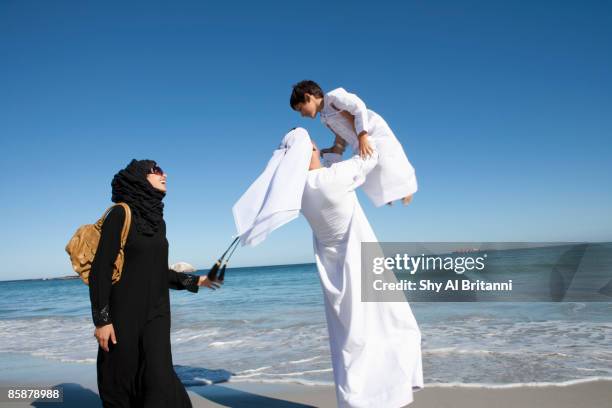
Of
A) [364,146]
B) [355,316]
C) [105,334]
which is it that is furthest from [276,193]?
[105,334]

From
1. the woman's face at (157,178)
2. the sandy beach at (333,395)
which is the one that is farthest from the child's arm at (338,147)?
the sandy beach at (333,395)

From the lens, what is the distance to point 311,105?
2889mm

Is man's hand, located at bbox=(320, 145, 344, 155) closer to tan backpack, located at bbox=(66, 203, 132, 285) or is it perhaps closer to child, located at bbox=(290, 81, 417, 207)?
child, located at bbox=(290, 81, 417, 207)

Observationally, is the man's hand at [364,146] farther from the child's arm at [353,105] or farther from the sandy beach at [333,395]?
the sandy beach at [333,395]

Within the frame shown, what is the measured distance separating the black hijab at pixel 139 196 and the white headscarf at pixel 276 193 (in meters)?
0.45

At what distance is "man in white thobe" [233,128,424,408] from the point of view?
8.63 ft

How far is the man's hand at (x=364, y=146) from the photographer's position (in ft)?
9.05

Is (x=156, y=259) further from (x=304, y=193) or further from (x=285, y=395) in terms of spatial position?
(x=285, y=395)

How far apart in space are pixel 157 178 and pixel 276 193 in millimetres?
678

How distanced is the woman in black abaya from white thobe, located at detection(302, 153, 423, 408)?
0.94 metres

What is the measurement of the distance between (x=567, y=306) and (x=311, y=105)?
8301 mm

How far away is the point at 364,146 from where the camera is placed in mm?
2789

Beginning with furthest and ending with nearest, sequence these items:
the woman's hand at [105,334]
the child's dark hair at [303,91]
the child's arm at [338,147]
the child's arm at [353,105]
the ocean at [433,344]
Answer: the ocean at [433,344] → the child's arm at [338,147] → the child's dark hair at [303,91] → the child's arm at [353,105] → the woman's hand at [105,334]

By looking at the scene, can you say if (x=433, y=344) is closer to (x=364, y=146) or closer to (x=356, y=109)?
(x=364, y=146)
